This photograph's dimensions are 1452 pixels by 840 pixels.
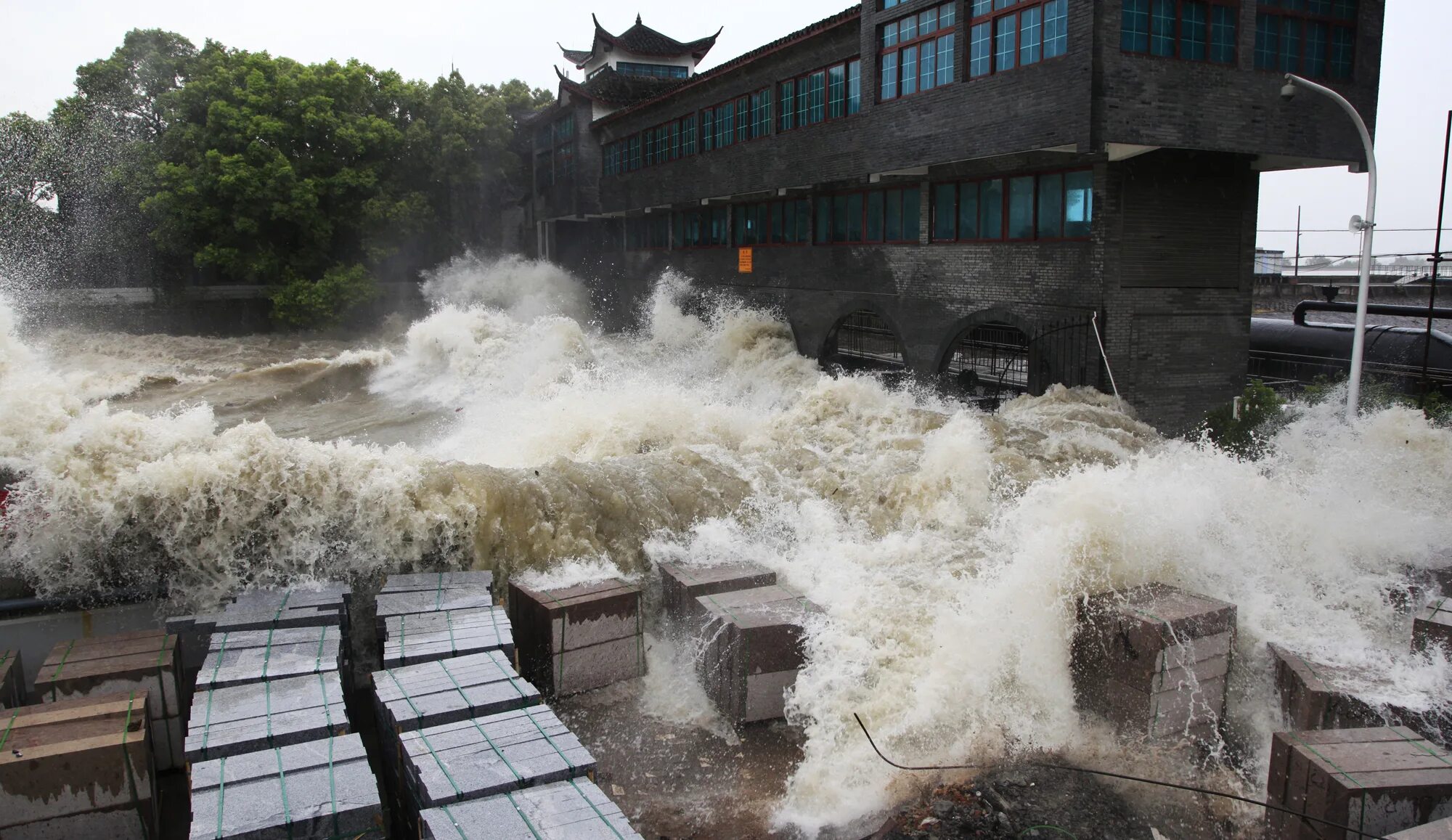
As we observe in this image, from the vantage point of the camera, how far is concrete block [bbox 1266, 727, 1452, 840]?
5223 millimetres

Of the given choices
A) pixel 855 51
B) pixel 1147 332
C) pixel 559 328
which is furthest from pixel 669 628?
pixel 559 328

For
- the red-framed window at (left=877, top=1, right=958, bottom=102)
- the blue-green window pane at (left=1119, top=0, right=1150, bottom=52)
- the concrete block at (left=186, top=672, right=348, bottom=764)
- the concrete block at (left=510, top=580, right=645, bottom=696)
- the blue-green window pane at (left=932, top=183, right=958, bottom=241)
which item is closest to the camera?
the concrete block at (left=186, top=672, right=348, bottom=764)

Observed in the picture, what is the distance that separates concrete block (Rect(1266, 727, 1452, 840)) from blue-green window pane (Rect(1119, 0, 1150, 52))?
31.6ft

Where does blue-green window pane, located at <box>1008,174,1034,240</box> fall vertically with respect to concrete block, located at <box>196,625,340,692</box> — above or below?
above

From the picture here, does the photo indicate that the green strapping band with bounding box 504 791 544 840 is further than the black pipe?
No

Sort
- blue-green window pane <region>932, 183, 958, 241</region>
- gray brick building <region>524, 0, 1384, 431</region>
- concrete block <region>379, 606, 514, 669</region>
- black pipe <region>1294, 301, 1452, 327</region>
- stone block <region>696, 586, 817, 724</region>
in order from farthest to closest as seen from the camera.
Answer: black pipe <region>1294, 301, 1452, 327</region> < blue-green window pane <region>932, 183, 958, 241</region> < gray brick building <region>524, 0, 1384, 431</region> < stone block <region>696, 586, 817, 724</region> < concrete block <region>379, 606, 514, 669</region>

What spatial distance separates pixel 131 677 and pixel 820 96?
15.4 meters

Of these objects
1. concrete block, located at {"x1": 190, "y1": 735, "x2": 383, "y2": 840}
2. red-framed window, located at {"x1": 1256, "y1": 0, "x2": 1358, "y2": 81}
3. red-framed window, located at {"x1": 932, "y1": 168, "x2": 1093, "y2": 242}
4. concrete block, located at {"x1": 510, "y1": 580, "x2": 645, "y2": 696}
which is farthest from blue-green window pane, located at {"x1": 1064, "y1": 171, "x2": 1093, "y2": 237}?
concrete block, located at {"x1": 190, "y1": 735, "x2": 383, "y2": 840}

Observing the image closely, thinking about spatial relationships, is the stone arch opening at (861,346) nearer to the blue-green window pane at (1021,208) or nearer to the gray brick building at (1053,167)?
the gray brick building at (1053,167)

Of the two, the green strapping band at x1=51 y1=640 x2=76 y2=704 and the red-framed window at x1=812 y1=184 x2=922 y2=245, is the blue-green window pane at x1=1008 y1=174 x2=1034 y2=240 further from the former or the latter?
the green strapping band at x1=51 y1=640 x2=76 y2=704

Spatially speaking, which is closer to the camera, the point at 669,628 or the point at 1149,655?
the point at 1149,655

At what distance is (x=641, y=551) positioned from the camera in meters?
9.82

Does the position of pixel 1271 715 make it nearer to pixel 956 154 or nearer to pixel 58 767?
pixel 58 767

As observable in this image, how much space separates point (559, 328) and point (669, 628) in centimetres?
1687
